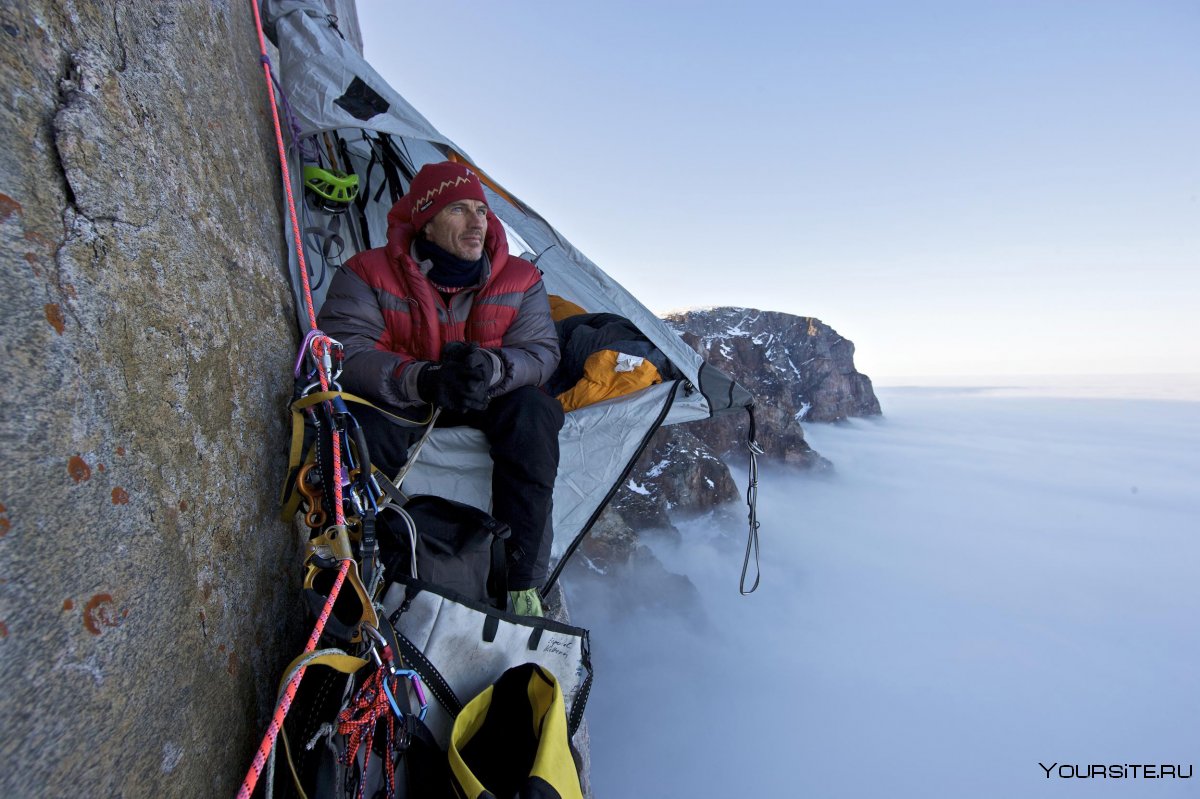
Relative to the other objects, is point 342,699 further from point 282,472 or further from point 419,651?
point 282,472

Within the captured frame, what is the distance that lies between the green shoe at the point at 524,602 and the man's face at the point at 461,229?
1602mm

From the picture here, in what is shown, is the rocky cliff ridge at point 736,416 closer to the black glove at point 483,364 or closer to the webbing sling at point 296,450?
the black glove at point 483,364

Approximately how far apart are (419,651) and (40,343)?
121cm

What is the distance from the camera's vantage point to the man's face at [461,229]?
100 inches

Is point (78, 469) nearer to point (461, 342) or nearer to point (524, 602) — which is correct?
point (461, 342)

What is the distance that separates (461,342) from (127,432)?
4.19 feet

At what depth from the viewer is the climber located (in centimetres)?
220

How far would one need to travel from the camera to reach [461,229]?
2.56 m

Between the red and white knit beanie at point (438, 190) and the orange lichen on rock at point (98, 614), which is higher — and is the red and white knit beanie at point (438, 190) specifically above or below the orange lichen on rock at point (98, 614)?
above

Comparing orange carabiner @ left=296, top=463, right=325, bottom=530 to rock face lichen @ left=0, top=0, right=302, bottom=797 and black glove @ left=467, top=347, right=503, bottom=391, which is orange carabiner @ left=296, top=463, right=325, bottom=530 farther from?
black glove @ left=467, top=347, right=503, bottom=391

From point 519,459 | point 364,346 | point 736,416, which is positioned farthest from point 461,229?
point 736,416

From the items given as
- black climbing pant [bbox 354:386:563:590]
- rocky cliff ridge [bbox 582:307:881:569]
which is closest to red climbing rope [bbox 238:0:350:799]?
black climbing pant [bbox 354:386:563:590]

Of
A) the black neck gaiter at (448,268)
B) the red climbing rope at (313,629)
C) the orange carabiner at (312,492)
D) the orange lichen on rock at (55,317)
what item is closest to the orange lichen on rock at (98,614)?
the red climbing rope at (313,629)

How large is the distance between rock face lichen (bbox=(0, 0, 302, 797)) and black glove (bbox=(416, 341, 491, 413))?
56cm
